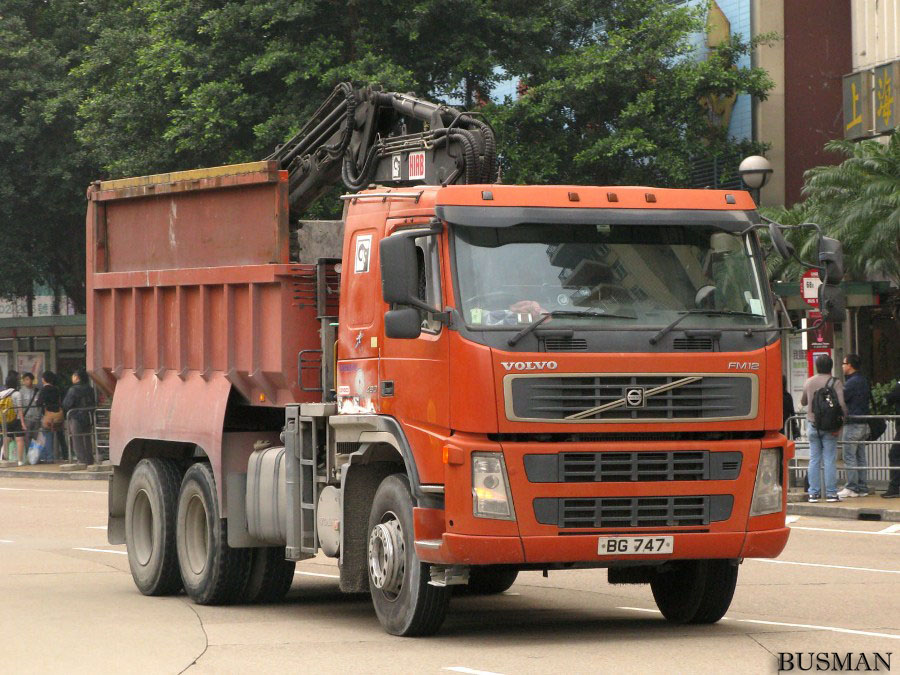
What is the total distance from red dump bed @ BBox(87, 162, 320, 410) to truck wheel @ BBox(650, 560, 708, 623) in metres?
2.85

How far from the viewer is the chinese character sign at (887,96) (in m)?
29.1

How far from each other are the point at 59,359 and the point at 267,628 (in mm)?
32299

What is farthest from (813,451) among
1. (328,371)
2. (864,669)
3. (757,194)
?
(864,669)

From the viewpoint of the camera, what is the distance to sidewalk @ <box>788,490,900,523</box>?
22.0 metres

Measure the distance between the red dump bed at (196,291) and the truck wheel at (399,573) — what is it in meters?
1.76

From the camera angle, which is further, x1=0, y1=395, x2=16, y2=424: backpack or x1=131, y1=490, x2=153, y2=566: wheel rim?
x1=0, y1=395, x2=16, y2=424: backpack

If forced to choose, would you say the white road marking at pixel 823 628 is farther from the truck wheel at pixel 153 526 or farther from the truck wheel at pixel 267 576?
the truck wheel at pixel 153 526

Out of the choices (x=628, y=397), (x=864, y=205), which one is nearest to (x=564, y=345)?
(x=628, y=397)

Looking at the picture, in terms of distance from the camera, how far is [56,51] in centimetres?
4072

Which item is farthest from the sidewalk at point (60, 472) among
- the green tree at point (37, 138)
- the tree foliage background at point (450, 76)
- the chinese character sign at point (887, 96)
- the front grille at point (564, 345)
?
the front grille at point (564, 345)

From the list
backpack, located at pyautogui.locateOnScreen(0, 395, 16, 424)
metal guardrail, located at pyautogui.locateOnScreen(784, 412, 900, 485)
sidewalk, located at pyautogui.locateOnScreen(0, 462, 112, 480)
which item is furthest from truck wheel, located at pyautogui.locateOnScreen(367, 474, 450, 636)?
backpack, located at pyautogui.locateOnScreen(0, 395, 16, 424)

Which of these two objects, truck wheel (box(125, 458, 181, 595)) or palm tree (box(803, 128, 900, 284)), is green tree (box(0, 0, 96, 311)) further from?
truck wheel (box(125, 458, 181, 595))

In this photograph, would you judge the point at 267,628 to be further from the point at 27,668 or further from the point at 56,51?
the point at 56,51

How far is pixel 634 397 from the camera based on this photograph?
410 inches
